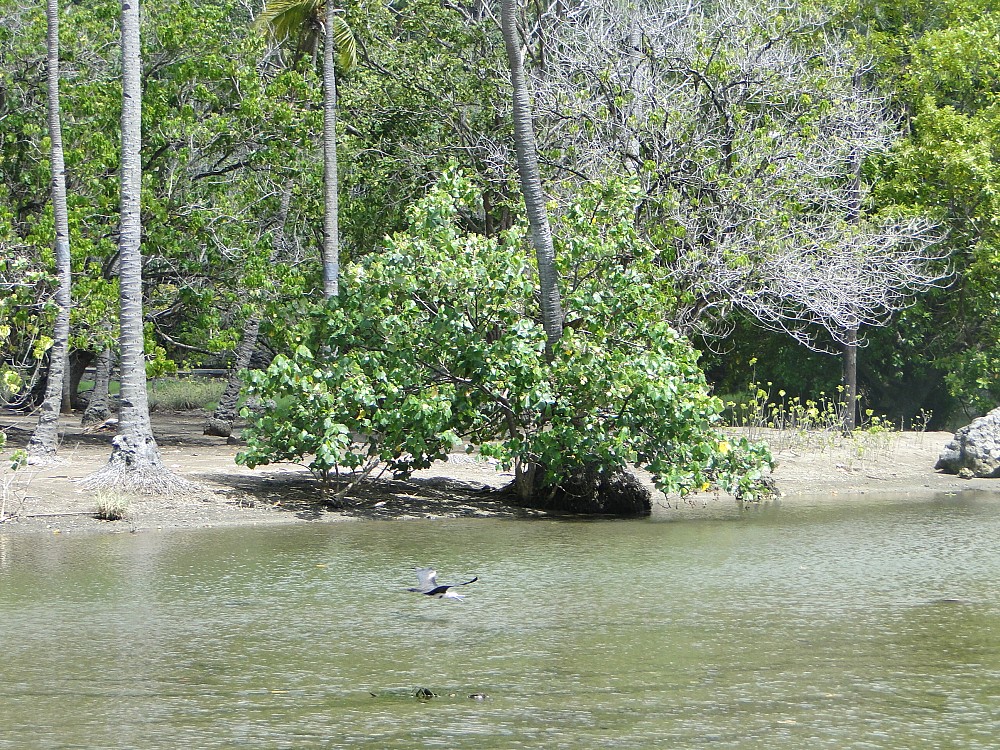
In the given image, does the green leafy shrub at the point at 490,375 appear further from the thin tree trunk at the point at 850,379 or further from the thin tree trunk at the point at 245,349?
the thin tree trunk at the point at 850,379

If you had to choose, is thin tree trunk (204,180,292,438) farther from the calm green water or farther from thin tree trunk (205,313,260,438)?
the calm green water

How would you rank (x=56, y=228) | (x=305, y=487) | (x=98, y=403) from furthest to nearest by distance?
(x=98, y=403) → (x=56, y=228) → (x=305, y=487)

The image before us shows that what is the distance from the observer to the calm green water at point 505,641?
6809 millimetres

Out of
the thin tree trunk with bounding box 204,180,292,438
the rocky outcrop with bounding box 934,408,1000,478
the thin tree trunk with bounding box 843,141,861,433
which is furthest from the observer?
the thin tree trunk with bounding box 204,180,292,438

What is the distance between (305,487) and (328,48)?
8.21 metres

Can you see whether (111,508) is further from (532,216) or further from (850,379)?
(850,379)

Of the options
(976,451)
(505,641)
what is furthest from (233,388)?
(505,641)

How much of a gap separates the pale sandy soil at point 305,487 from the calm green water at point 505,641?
3.89 ft

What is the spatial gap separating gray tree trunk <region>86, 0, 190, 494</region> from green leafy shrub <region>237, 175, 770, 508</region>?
3.95 feet

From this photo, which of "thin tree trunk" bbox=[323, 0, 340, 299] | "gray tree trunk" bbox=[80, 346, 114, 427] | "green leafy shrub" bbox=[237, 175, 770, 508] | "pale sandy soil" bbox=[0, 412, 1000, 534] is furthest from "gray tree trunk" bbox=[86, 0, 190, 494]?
"gray tree trunk" bbox=[80, 346, 114, 427]

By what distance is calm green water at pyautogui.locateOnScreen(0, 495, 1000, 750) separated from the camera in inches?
268

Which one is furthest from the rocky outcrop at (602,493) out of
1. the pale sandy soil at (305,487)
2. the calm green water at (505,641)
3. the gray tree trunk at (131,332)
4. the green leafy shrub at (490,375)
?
the gray tree trunk at (131,332)

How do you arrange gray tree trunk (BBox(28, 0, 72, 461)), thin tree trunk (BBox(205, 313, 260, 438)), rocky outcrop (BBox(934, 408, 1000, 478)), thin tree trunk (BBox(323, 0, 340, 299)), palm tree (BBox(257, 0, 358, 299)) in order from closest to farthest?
gray tree trunk (BBox(28, 0, 72, 461))
palm tree (BBox(257, 0, 358, 299))
thin tree trunk (BBox(323, 0, 340, 299))
rocky outcrop (BBox(934, 408, 1000, 478))
thin tree trunk (BBox(205, 313, 260, 438))

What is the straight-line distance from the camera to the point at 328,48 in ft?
70.0
